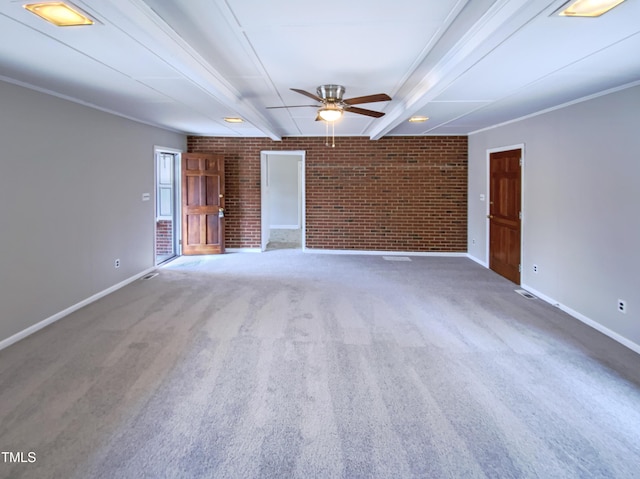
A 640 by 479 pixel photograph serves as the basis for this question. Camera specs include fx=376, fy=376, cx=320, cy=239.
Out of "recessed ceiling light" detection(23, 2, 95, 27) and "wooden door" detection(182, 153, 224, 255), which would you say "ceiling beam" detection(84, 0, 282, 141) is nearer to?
"recessed ceiling light" detection(23, 2, 95, 27)

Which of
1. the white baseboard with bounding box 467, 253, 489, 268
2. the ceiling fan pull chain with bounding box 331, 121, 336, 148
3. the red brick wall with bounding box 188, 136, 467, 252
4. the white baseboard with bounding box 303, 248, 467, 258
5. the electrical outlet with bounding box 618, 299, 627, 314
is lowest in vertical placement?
the electrical outlet with bounding box 618, 299, 627, 314

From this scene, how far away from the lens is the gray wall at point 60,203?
3279 mm

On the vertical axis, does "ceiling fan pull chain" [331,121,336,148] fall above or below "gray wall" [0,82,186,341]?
above

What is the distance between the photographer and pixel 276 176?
11.6 metres

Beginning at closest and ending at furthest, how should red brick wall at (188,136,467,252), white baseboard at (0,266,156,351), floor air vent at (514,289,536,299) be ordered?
white baseboard at (0,266,156,351)
floor air vent at (514,289,536,299)
red brick wall at (188,136,467,252)

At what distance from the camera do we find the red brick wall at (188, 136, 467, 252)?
730 centimetres

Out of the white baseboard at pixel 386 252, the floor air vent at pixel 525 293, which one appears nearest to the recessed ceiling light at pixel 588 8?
the floor air vent at pixel 525 293

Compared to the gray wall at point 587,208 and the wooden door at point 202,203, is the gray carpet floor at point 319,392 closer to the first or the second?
the gray wall at point 587,208

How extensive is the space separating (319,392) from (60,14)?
8.84ft

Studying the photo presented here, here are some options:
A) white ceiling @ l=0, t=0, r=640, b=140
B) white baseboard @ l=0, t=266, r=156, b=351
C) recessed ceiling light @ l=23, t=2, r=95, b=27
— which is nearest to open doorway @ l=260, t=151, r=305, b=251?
white baseboard @ l=0, t=266, r=156, b=351

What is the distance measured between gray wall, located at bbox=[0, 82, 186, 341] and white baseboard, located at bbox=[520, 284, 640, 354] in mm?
5370

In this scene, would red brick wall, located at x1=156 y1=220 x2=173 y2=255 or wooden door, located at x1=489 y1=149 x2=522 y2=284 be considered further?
red brick wall, located at x1=156 y1=220 x2=173 y2=255

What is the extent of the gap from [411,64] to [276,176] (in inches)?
345

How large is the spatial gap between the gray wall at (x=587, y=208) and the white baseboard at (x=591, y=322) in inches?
0.4
